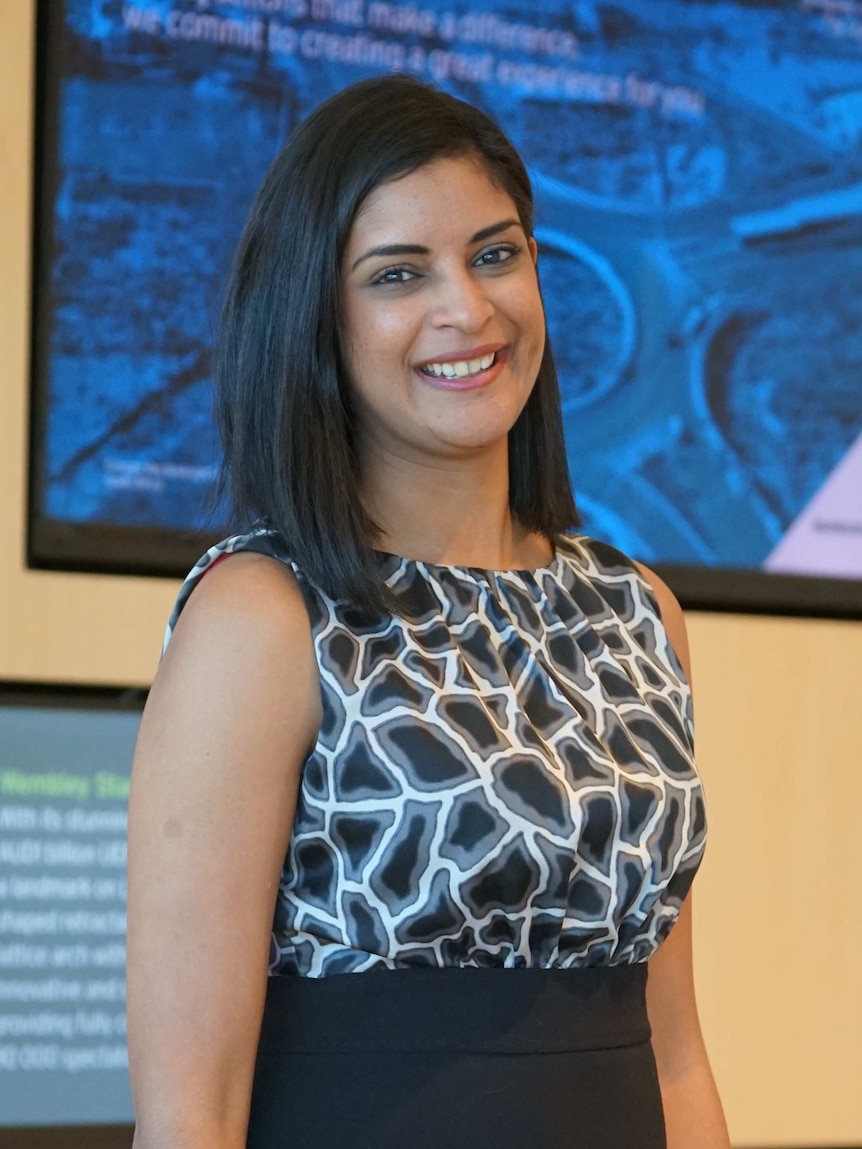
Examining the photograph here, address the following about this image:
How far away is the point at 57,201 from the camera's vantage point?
214 centimetres

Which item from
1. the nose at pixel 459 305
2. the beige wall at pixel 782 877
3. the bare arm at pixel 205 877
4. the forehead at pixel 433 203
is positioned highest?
the forehead at pixel 433 203

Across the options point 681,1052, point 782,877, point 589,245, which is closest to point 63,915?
point 681,1052

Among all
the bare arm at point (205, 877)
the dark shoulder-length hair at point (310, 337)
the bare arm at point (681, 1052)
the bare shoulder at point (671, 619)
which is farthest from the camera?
the bare shoulder at point (671, 619)

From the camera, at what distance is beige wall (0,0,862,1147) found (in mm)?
2459

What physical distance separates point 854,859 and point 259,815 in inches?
64.6

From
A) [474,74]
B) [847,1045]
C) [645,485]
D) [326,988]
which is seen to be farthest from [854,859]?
[326,988]

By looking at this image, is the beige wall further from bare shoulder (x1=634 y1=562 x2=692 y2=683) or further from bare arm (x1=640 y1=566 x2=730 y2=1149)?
bare arm (x1=640 y1=566 x2=730 y2=1149)

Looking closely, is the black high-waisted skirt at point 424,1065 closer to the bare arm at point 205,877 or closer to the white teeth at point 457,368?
the bare arm at point 205,877

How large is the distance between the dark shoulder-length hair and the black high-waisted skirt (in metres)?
0.31

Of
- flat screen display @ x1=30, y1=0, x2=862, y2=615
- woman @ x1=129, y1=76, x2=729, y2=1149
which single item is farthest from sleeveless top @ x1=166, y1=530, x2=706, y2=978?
flat screen display @ x1=30, y1=0, x2=862, y2=615

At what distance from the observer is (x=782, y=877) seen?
250cm

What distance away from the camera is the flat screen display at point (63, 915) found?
6.97 feet

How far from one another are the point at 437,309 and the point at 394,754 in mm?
378

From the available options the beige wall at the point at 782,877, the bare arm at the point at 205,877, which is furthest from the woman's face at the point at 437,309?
the beige wall at the point at 782,877
